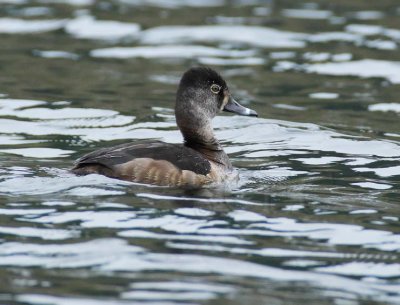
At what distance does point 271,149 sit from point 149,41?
257 inches

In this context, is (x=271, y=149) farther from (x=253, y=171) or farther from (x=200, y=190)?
(x=200, y=190)

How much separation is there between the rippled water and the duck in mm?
171

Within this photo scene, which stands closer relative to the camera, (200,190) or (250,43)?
(200,190)

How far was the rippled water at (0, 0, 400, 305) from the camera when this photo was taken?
24.0ft

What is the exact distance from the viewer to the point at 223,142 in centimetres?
1255

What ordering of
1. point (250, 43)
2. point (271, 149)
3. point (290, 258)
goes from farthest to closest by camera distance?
point (250, 43) → point (271, 149) → point (290, 258)

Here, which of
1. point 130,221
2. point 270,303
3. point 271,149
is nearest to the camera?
point 270,303

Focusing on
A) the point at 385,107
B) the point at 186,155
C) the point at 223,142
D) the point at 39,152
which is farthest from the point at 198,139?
the point at 385,107

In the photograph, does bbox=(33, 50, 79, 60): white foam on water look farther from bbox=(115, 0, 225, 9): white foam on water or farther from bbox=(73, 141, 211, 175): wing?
bbox=(73, 141, 211, 175): wing

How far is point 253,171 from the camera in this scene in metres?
10.8

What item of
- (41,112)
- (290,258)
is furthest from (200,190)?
(41,112)

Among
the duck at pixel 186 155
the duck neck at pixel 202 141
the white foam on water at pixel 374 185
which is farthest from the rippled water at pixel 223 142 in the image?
the duck neck at pixel 202 141

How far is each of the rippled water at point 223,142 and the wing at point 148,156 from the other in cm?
22

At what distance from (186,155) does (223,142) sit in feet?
8.85
